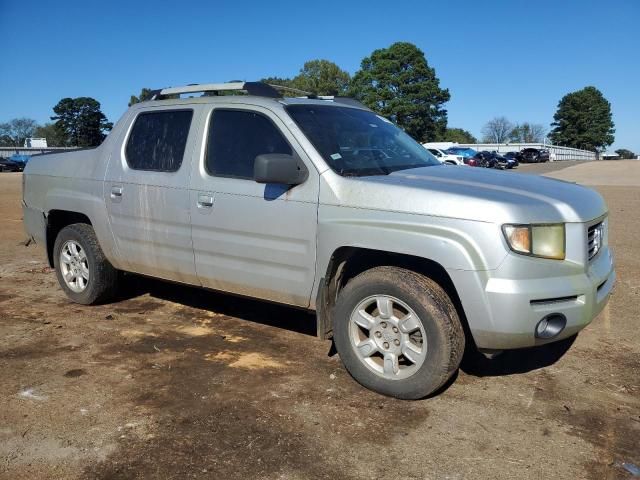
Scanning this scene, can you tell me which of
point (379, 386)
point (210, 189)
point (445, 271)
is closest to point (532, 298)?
point (445, 271)

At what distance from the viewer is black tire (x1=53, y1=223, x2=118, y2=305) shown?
545 centimetres

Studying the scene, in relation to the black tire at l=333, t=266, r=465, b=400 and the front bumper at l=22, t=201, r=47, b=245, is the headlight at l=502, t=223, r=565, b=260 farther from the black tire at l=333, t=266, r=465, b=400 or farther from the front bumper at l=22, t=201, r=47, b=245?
the front bumper at l=22, t=201, r=47, b=245

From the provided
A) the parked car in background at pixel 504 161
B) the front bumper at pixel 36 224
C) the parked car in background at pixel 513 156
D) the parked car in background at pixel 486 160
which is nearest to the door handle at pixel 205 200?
the front bumper at pixel 36 224

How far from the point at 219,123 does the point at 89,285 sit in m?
2.20

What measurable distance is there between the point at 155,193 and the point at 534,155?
68.1 m

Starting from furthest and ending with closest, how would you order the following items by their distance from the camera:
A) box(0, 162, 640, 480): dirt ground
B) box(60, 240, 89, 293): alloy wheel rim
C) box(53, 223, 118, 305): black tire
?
box(60, 240, 89, 293): alloy wheel rim → box(53, 223, 118, 305): black tire → box(0, 162, 640, 480): dirt ground

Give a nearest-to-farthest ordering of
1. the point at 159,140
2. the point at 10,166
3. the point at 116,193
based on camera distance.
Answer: the point at 159,140 < the point at 116,193 < the point at 10,166

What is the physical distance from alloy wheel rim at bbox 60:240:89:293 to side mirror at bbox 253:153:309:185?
2.60 metres

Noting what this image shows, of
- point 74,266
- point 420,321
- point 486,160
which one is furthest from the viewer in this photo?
point 486,160

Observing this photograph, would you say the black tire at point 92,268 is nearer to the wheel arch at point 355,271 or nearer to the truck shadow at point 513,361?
the wheel arch at point 355,271

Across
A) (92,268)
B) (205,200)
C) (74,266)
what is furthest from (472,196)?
(74,266)

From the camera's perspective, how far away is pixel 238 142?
439 centimetres

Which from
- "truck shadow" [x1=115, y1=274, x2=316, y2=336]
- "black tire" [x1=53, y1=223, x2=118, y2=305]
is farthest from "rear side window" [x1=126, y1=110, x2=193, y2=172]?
"truck shadow" [x1=115, y1=274, x2=316, y2=336]

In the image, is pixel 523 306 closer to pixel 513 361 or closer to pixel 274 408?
pixel 513 361
